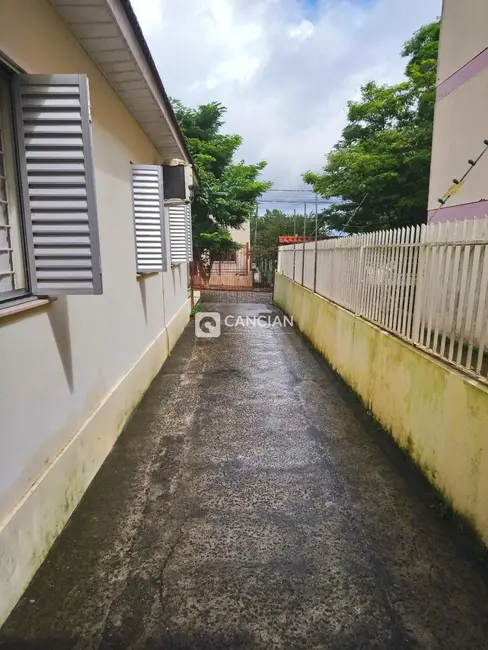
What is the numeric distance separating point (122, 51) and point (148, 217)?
80.8 inches

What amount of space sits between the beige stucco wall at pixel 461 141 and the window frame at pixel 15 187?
657 centimetres

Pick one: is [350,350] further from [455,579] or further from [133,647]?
[133,647]

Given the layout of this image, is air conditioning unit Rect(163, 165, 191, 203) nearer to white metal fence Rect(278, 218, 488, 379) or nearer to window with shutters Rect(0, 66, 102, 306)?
white metal fence Rect(278, 218, 488, 379)

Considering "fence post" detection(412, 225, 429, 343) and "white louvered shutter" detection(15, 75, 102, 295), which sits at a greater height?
"white louvered shutter" detection(15, 75, 102, 295)

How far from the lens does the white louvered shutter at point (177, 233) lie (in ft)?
25.4

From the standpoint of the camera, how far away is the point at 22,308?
7.25 feet

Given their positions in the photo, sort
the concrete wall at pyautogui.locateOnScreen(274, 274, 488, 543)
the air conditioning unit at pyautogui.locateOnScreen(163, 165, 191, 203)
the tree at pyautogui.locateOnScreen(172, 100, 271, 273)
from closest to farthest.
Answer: the concrete wall at pyautogui.locateOnScreen(274, 274, 488, 543) < the air conditioning unit at pyautogui.locateOnScreen(163, 165, 191, 203) < the tree at pyautogui.locateOnScreen(172, 100, 271, 273)

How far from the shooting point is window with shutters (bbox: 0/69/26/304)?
225 centimetres

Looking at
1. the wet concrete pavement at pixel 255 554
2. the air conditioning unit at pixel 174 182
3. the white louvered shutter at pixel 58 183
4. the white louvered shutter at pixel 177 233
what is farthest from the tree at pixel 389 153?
the white louvered shutter at pixel 58 183

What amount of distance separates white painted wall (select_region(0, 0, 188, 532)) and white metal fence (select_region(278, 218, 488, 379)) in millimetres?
2860

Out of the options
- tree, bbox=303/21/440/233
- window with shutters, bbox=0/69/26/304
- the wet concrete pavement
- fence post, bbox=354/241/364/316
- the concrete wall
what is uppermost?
tree, bbox=303/21/440/233

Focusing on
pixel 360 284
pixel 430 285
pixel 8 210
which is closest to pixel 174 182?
pixel 360 284

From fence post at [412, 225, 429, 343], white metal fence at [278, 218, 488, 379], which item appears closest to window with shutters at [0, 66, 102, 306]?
white metal fence at [278, 218, 488, 379]

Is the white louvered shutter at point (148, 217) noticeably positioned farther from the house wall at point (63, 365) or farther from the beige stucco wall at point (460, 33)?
the beige stucco wall at point (460, 33)
